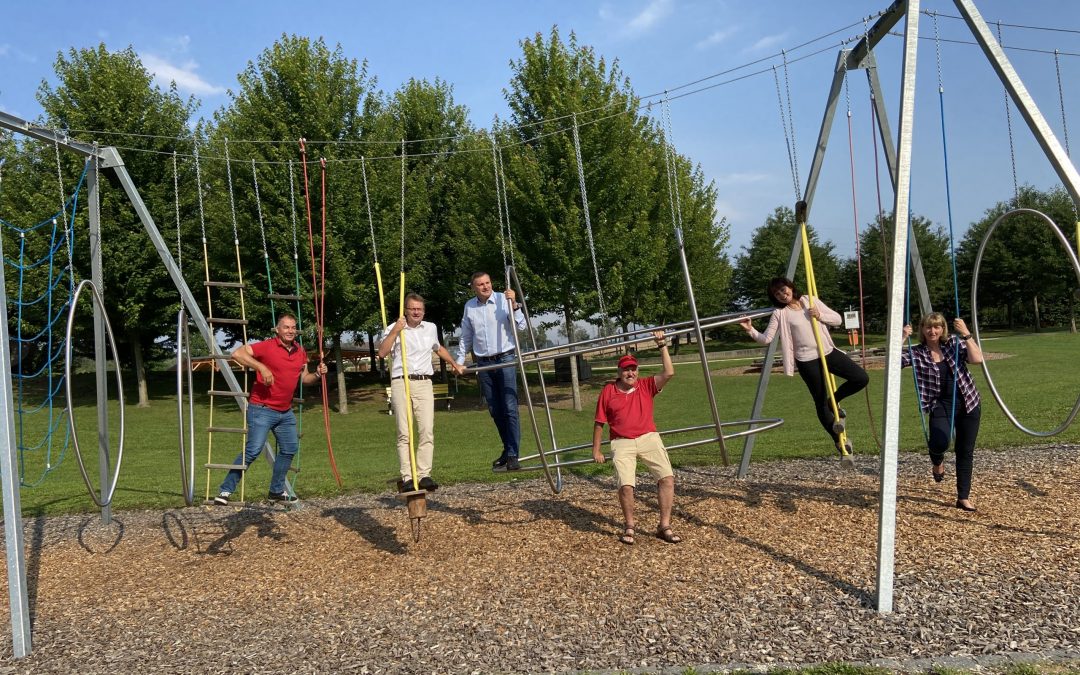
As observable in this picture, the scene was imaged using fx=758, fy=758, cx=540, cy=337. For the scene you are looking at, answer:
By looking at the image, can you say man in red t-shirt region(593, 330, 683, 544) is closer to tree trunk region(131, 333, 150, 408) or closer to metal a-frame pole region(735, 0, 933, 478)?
metal a-frame pole region(735, 0, 933, 478)

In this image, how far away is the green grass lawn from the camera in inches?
475

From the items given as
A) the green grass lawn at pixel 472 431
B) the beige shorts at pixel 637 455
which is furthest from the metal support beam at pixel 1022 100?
the green grass lawn at pixel 472 431

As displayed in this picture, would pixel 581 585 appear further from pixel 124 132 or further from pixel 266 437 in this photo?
pixel 124 132

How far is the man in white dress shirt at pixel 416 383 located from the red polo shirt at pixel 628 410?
1.49 meters

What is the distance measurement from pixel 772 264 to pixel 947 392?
153ft

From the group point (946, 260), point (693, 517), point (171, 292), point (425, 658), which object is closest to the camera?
point (425, 658)

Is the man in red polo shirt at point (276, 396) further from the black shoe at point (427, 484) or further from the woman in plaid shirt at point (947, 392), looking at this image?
the woman in plaid shirt at point (947, 392)

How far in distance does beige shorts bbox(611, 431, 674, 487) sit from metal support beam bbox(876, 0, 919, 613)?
211cm

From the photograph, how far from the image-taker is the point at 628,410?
7395mm

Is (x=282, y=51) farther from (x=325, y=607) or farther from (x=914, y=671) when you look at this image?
(x=914, y=671)

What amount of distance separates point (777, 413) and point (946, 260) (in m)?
35.7

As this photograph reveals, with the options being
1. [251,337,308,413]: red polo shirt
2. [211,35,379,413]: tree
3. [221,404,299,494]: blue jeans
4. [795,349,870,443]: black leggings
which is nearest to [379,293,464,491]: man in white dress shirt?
[251,337,308,413]: red polo shirt

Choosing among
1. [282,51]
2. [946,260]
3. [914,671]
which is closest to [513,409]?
[914,671]

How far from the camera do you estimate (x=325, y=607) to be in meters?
6.23
